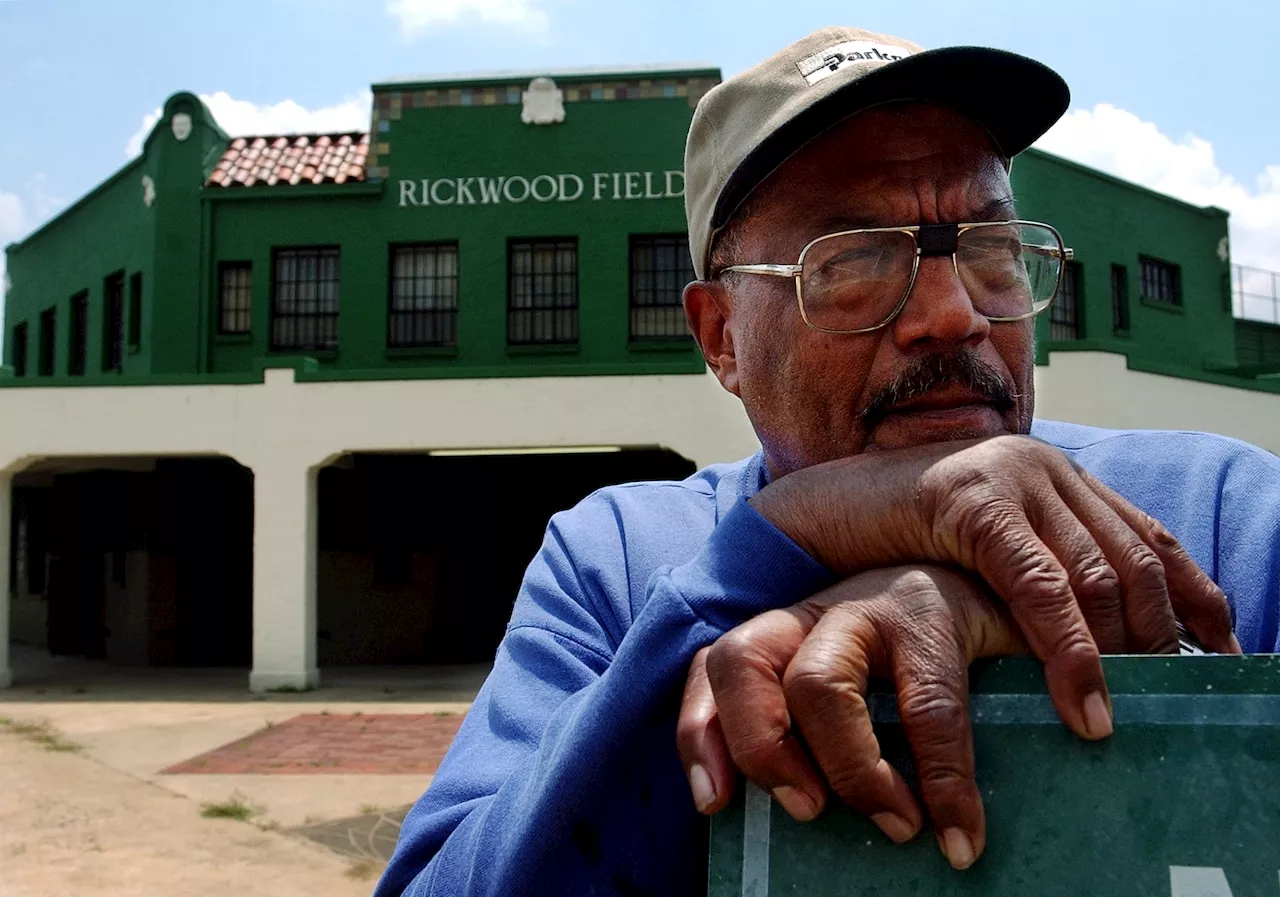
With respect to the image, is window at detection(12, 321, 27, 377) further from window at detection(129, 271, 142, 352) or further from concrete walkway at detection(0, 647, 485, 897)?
concrete walkway at detection(0, 647, 485, 897)

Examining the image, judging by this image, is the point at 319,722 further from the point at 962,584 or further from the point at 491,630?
the point at 962,584

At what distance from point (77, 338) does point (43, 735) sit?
11289 mm

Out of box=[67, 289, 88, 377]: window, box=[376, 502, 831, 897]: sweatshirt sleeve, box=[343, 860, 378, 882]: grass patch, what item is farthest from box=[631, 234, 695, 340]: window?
box=[376, 502, 831, 897]: sweatshirt sleeve

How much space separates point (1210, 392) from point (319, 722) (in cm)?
1216

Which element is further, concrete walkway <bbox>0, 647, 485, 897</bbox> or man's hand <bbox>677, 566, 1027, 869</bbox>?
concrete walkway <bbox>0, 647, 485, 897</bbox>

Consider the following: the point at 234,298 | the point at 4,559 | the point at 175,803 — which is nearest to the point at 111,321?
the point at 234,298

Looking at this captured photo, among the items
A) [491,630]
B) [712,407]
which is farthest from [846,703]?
[491,630]

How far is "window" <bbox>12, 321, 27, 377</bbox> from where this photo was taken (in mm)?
22891

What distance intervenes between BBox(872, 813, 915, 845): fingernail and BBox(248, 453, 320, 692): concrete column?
14.0 m

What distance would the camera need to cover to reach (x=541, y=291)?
54.1 feet

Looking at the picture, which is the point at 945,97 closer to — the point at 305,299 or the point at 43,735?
the point at 43,735

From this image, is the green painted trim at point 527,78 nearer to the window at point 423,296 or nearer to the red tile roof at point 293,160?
the red tile roof at point 293,160

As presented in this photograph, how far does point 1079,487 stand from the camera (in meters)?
0.99

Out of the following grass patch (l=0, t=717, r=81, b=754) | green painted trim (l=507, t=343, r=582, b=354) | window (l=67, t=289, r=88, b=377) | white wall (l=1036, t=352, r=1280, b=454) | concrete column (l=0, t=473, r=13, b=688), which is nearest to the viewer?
grass patch (l=0, t=717, r=81, b=754)
